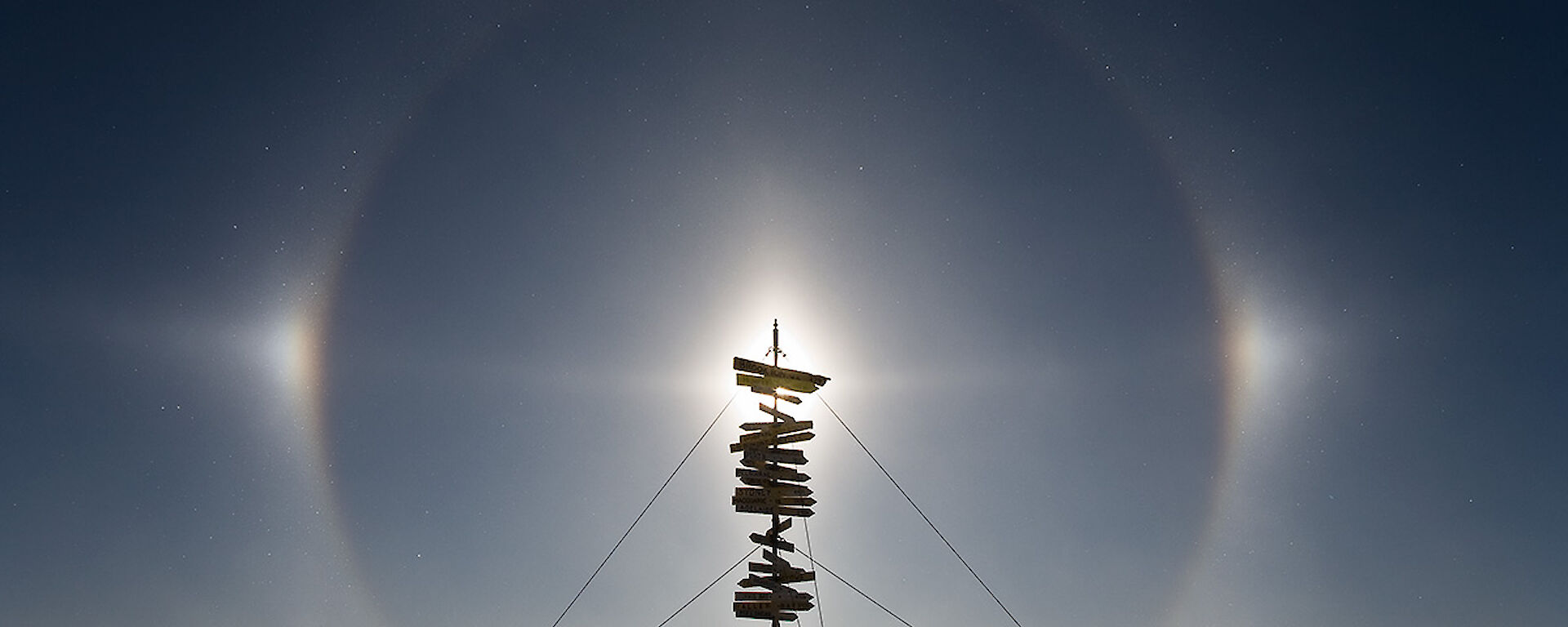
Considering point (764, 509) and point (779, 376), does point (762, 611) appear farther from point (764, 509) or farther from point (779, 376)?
point (779, 376)

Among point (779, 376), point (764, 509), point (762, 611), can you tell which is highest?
point (779, 376)

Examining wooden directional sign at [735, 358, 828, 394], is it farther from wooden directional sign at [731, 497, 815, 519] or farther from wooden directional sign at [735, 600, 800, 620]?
wooden directional sign at [735, 600, 800, 620]

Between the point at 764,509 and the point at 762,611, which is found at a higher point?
the point at 764,509

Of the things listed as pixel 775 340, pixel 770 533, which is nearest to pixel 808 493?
pixel 770 533

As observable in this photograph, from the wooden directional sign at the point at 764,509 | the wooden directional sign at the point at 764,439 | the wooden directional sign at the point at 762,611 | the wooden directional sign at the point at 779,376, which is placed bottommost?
the wooden directional sign at the point at 762,611

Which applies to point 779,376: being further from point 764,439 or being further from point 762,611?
point 762,611

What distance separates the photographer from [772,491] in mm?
35094

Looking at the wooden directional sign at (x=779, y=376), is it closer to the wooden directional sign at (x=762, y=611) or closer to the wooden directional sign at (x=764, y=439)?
the wooden directional sign at (x=764, y=439)

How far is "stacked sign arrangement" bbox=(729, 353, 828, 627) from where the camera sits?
3444 centimetres

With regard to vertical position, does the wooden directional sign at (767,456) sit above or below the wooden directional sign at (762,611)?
above

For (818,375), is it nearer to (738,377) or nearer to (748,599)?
(738,377)

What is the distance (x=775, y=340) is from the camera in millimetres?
36781

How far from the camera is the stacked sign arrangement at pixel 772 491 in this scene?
3444 cm

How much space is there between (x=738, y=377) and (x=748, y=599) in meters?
5.40
